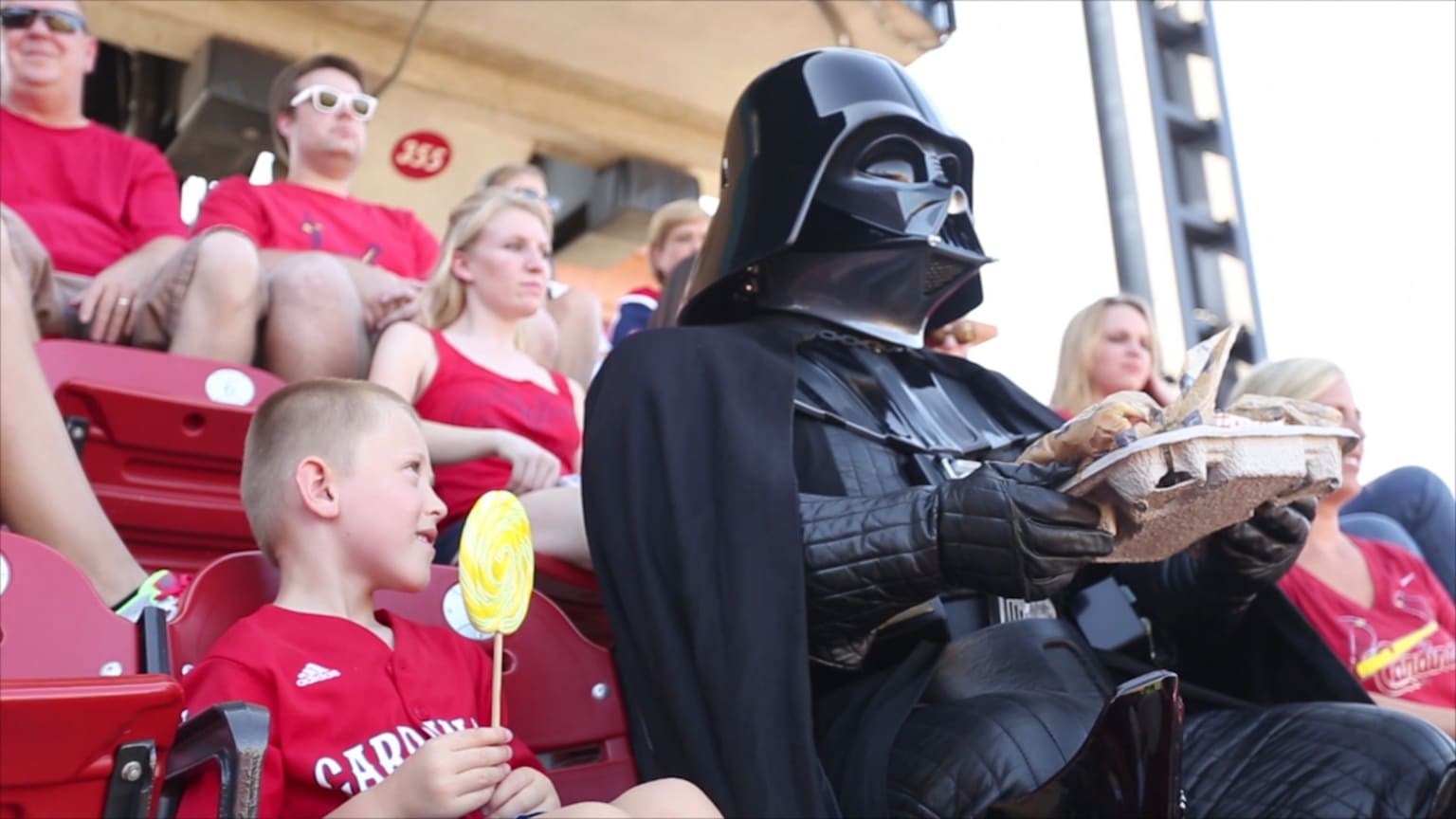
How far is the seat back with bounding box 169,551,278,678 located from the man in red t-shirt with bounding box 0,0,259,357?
0.79 m

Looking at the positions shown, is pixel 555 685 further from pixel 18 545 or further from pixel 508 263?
pixel 508 263

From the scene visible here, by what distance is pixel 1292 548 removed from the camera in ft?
6.62

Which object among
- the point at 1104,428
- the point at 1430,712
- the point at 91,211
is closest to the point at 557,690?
the point at 1104,428

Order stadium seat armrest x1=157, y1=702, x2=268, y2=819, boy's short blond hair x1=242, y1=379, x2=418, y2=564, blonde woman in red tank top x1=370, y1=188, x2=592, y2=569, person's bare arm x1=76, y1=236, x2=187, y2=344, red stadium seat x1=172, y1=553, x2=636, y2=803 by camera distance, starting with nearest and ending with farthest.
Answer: stadium seat armrest x1=157, y1=702, x2=268, y2=819
boy's short blond hair x1=242, y1=379, x2=418, y2=564
red stadium seat x1=172, y1=553, x2=636, y2=803
blonde woman in red tank top x1=370, y1=188, x2=592, y2=569
person's bare arm x1=76, y1=236, x2=187, y2=344

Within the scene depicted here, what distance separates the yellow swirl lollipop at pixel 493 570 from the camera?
→ 1.48 meters

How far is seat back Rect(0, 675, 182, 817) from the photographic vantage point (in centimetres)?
101

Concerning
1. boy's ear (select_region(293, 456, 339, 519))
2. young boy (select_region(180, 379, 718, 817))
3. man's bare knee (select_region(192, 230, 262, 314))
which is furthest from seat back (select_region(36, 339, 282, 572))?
boy's ear (select_region(293, 456, 339, 519))

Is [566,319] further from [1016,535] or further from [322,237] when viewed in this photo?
[1016,535]

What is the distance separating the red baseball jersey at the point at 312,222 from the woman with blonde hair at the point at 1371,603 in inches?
76.6

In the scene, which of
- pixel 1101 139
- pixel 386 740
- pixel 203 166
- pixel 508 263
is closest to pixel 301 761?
pixel 386 740

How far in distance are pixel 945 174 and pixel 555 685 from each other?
3.15 feet

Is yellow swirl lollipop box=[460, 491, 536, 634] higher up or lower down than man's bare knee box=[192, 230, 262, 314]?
lower down

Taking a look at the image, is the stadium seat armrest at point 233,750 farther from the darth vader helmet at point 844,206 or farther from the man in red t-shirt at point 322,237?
the man in red t-shirt at point 322,237

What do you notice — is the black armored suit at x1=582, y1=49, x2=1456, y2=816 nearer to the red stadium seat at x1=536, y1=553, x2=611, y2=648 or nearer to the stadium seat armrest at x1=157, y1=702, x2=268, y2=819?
the red stadium seat at x1=536, y1=553, x2=611, y2=648
